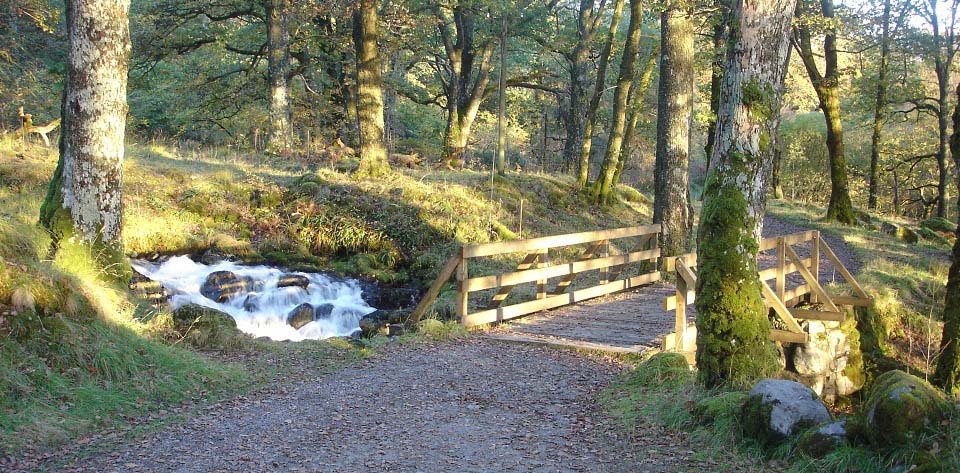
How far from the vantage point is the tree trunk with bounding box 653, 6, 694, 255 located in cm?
1443

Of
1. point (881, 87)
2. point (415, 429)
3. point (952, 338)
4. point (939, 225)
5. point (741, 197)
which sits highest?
point (881, 87)

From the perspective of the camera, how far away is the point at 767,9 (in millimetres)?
6543

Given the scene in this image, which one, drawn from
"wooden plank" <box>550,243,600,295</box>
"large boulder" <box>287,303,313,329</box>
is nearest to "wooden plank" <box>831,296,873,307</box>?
"wooden plank" <box>550,243,600,295</box>

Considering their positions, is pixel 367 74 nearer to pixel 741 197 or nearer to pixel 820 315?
pixel 820 315

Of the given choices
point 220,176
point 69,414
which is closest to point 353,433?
point 69,414

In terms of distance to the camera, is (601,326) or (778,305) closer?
(778,305)

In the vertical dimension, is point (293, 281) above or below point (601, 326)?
above

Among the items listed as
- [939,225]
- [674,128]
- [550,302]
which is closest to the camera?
[550,302]

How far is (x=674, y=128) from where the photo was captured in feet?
48.1

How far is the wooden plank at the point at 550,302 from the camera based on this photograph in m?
10.9

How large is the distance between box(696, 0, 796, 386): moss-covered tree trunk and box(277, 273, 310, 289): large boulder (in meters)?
8.57

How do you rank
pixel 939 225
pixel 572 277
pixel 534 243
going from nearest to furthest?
pixel 534 243 → pixel 572 277 → pixel 939 225

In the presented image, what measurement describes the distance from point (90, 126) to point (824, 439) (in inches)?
343

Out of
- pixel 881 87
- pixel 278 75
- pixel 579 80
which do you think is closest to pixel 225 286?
pixel 278 75
